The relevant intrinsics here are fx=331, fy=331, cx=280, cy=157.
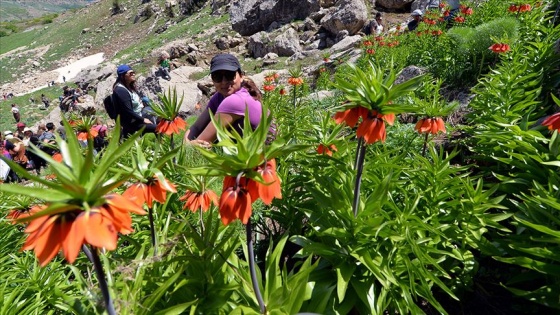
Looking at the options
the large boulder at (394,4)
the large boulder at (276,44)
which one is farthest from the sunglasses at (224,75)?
the large boulder at (394,4)

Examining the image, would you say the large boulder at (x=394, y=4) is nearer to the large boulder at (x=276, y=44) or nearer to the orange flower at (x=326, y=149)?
the large boulder at (x=276, y=44)

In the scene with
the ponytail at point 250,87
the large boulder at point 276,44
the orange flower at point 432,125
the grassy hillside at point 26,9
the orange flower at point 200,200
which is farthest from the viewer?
the grassy hillside at point 26,9

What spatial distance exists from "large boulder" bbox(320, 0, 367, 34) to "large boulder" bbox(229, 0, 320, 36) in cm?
354

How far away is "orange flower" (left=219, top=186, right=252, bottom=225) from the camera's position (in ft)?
3.73

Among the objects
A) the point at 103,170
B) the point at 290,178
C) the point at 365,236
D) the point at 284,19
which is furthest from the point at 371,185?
the point at 284,19

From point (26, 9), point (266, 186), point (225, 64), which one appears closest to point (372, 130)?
point (266, 186)

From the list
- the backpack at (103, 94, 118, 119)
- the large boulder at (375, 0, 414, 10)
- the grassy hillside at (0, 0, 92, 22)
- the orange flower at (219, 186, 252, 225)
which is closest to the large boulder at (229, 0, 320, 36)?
the large boulder at (375, 0, 414, 10)

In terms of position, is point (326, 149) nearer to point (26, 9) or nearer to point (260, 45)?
point (260, 45)

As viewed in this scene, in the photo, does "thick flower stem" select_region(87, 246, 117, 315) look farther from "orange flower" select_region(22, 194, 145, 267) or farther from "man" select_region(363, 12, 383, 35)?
"man" select_region(363, 12, 383, 35)

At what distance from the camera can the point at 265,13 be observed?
Result: 2086 centimetres

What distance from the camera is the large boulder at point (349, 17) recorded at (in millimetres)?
15602

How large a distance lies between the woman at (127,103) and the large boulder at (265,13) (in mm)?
17403

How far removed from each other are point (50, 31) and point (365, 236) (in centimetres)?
6728

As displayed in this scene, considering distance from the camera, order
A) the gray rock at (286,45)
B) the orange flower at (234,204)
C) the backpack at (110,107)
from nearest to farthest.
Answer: the orange flower at (234,204) < the backpack at (110,107) < the gray rock at (286,45)
